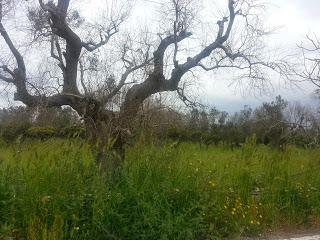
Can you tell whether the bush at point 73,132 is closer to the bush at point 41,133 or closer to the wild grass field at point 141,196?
the wild grass field at point 141,196

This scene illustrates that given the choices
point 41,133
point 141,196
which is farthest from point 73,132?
point 41,133

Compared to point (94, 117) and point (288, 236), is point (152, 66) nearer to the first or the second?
point (94, 117)

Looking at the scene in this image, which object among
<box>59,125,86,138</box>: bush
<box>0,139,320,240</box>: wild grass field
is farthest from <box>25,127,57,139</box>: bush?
<box>0,139,320,240</box>: wild grass field

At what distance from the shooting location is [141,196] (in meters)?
5.56

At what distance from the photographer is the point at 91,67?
25.5m

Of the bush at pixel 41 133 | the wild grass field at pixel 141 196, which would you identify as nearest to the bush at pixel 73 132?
the wild grass field at pixel 141 196

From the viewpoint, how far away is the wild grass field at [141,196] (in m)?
5.04

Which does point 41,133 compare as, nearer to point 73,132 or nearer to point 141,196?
point 73,132

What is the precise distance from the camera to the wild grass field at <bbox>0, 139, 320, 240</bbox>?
504cm

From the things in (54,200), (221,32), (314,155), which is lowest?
(54,200)

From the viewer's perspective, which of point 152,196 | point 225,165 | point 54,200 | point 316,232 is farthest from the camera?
point 225,165

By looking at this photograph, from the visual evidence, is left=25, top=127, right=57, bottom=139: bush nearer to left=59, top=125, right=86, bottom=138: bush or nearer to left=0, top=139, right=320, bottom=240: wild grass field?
left=59, top=125, right=86, bottom=138: bush

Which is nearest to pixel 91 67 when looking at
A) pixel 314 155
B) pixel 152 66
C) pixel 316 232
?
pixel 152 66

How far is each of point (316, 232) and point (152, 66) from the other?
7030 mm
